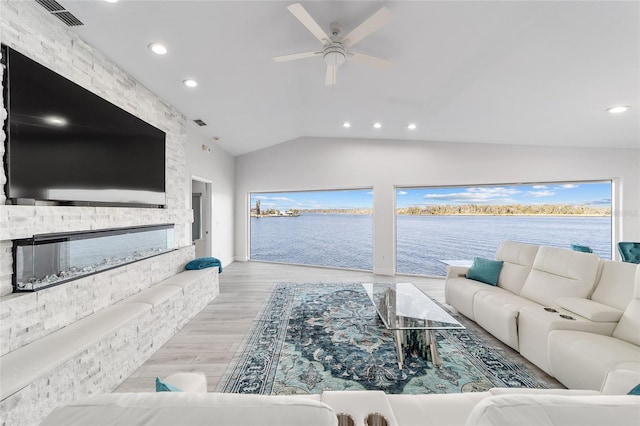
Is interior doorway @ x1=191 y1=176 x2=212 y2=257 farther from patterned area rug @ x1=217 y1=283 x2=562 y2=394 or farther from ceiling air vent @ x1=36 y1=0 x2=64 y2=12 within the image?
ceiling air vent @ x1=36 y1=0 x2=64 y2=12

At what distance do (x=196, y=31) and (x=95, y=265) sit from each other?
246 centimetres

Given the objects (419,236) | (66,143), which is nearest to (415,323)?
(66,143)

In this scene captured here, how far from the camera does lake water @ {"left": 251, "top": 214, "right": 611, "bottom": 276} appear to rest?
5.08m

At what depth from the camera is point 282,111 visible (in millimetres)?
4637

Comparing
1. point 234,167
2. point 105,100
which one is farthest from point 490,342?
point 234,167

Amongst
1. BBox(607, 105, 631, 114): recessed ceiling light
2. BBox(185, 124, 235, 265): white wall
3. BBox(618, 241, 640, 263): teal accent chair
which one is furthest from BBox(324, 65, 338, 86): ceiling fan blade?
BBox(618, 241, 640, 263): teal accent chair

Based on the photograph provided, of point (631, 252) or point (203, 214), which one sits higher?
point (203, 214)

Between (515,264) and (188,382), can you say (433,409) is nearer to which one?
(188,382)

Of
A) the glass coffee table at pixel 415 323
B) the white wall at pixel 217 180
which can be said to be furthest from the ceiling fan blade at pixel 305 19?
the white wall at pixel 217 180

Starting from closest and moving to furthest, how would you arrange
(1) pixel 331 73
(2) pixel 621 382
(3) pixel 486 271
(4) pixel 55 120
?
(2) pixel 621 382 → (4) pixel 55 120 → (1) pixel 331 73 → (3) pixel 486 271

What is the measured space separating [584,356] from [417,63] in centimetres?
295

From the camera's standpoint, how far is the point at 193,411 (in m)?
0.62

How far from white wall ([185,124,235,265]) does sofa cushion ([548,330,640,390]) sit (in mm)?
5054

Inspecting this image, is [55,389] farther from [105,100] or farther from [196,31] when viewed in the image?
[196,31]
